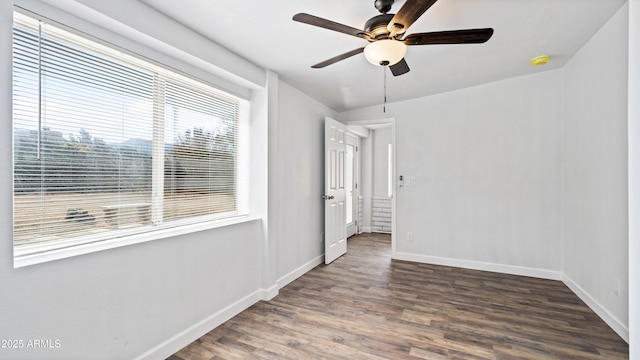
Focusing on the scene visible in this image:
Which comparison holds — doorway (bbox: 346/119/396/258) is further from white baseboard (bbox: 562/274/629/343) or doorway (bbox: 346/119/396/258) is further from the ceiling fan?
the ceiling fan

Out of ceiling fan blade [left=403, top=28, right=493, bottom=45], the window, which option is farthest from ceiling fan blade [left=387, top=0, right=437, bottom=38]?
the window

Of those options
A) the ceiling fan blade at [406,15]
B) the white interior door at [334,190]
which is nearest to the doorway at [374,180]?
the white interior door at [334,190]

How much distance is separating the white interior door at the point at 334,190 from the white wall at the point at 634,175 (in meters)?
3.01

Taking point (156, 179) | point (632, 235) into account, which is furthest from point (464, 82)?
point (156, 179)

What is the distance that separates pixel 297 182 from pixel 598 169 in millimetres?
2943

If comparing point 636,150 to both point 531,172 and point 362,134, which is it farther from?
point 362,134

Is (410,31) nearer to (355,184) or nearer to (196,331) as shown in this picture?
(196,331)

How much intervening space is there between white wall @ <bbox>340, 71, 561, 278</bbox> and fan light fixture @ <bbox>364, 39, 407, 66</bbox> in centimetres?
260

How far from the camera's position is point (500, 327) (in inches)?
95.1

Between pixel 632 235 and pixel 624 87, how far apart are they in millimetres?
1311

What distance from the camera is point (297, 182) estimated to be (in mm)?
3674

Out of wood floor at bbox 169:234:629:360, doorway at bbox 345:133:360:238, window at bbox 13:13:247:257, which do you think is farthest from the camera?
doorway at bbox 345:133:360:238

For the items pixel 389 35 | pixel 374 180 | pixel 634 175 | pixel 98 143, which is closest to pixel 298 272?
pixel 98 143

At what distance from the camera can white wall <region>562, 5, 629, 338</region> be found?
224 centimetres
